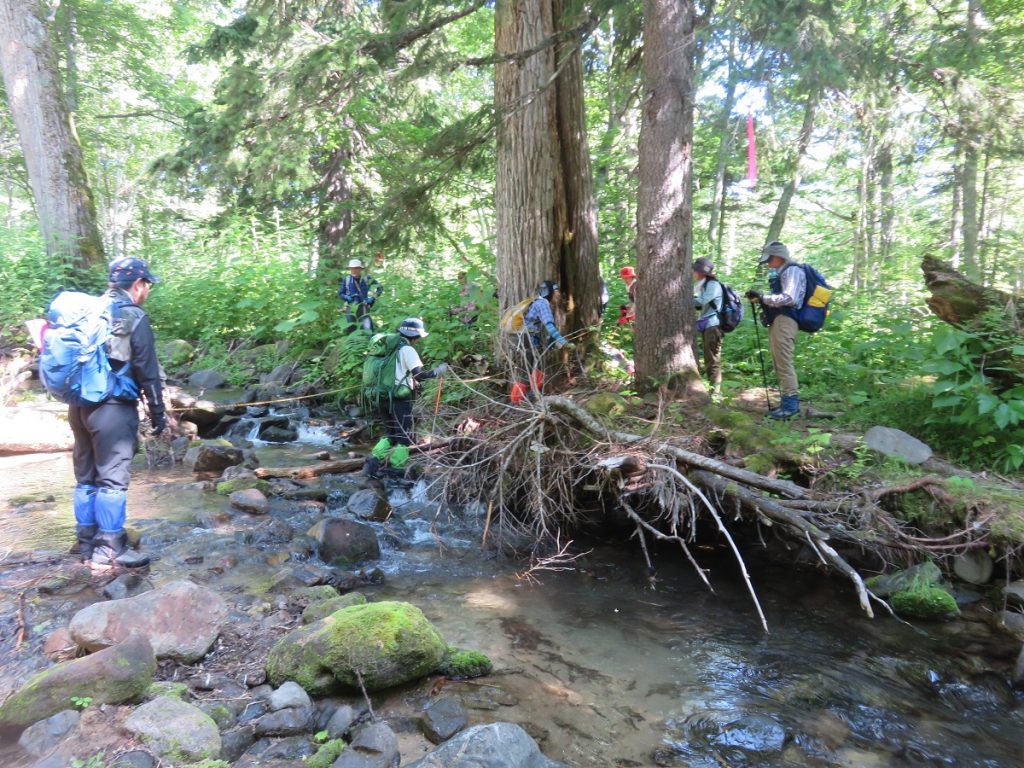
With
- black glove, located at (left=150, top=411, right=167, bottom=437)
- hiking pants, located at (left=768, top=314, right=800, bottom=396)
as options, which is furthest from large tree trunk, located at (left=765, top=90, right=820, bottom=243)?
black glove, located at (left=150, top=411, right=167, bottom=437)

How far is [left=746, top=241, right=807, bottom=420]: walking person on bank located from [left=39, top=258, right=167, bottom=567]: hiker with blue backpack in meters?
6.22

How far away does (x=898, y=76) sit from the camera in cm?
733

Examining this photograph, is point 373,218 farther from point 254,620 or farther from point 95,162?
point 95,162

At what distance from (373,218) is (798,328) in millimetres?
5947

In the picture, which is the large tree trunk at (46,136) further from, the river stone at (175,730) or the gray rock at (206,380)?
the river stone at (175,730)

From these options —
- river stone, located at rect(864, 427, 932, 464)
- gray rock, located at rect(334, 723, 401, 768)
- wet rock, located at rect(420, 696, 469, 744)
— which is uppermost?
river stone, located at rect(864, 427, 932, 464)

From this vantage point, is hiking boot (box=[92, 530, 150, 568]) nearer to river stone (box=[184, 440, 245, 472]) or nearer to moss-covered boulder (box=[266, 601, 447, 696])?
moss-covered boulder (box=[266, 601, 447, 696])

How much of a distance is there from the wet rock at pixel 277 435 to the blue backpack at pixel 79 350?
5593 mm

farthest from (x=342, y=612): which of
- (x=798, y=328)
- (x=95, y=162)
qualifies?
(x=95, y=162)

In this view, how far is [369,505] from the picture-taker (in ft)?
24.6

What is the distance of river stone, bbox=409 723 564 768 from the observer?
306 cm

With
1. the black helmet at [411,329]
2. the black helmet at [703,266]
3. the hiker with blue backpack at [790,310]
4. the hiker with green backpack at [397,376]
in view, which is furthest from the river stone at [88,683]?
the black helmet at [703,266]

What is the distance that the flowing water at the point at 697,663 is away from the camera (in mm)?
3816

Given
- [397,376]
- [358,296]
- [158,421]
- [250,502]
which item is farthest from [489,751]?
[358,296]
